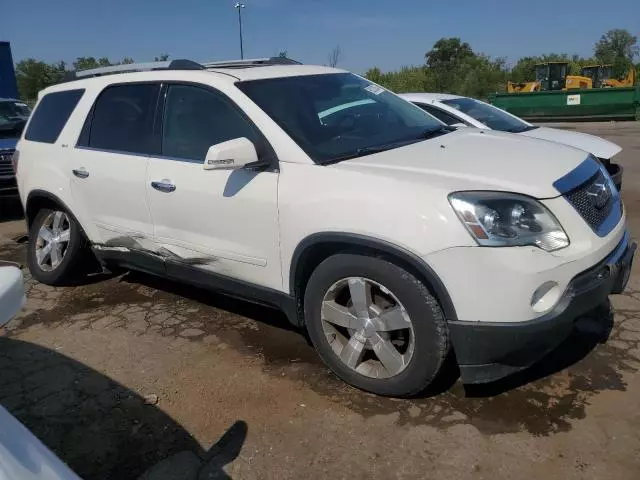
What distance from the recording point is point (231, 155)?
3.15 m

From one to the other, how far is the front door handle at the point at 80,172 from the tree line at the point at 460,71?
19.5 metres

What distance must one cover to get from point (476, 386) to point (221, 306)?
2.19 metres

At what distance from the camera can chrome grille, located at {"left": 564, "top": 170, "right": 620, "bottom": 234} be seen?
2.88 metres

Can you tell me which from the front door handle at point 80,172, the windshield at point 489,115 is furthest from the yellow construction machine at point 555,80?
the front door handle at point 80,172

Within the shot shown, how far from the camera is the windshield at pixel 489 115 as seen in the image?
7504 millimetres

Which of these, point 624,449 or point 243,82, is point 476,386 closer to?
point 624,449

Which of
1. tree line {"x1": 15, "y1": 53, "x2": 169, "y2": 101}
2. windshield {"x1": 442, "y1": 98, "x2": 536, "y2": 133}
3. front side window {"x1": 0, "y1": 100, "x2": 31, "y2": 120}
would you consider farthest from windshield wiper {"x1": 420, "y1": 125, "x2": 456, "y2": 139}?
tree line {"x1": 15, "y1": 53, "x2": 169, "y2": 101}

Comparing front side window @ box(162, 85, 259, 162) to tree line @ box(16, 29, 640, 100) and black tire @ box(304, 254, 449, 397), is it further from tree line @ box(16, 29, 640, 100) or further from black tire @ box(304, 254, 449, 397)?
tree line @ box(16, 29, 640, 100)

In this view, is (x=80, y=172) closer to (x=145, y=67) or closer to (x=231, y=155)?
(x=145, y=67)

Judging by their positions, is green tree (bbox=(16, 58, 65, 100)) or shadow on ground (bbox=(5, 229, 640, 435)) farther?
green tree (bbox=(16, 58, 65, 100))

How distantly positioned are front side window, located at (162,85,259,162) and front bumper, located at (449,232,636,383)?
1.66 m

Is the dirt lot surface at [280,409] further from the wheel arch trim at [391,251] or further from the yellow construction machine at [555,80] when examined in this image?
the yellow construction machine at [555,80]

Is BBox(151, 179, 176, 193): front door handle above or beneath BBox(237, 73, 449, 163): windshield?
beneath

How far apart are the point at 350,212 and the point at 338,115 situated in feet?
3.51
